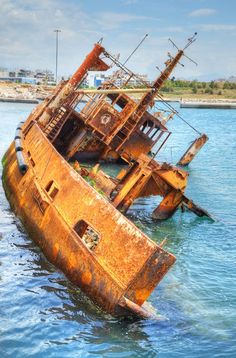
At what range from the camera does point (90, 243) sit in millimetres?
12094

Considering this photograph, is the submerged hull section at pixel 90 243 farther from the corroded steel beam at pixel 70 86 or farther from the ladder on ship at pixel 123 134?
the ladder on ship at pixel 123 134

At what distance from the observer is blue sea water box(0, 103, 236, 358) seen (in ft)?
29.0

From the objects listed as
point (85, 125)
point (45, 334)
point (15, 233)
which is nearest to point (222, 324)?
point (45, 334)

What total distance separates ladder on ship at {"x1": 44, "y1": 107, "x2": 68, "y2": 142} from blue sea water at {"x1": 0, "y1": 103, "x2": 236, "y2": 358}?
511 centimetres

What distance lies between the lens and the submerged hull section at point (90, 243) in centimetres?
911

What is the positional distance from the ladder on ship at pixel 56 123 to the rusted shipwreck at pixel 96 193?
0.05 meters

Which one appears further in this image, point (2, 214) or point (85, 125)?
point (85, 125)

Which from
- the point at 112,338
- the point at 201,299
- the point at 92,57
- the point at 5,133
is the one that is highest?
the point at 92,57

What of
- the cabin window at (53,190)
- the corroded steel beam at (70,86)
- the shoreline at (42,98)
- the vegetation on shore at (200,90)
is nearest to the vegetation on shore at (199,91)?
the vegetation on shore at (200,90)

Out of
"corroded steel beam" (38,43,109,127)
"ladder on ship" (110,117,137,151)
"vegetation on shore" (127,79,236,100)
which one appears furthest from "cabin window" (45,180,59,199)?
"vegetation on shore" (127,79,236,100)

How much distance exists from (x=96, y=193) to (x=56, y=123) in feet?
38.7

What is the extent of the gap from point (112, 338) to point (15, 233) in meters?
6.24

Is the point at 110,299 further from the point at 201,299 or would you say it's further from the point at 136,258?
the point at 201,299

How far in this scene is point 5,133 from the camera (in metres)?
42.8
